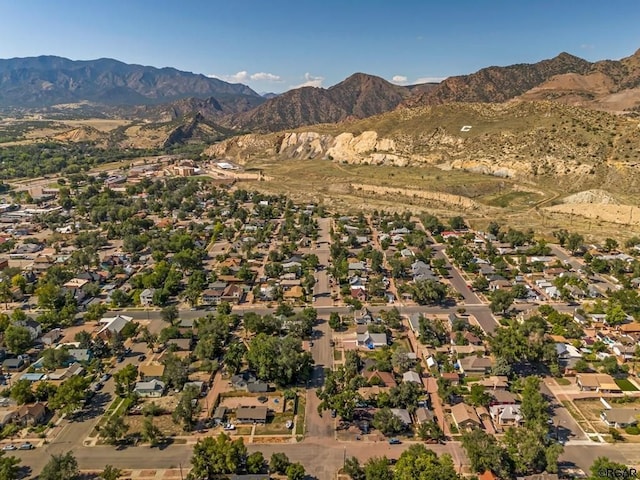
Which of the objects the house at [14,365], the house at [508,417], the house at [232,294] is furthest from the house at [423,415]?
the house at [14,365]

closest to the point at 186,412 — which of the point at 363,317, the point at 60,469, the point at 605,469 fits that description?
the point at 60,469

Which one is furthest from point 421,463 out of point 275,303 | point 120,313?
point 120,313

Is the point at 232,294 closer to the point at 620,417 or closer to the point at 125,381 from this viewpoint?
the point at 125,381

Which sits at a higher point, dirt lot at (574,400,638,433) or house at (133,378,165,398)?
dirt lot at (574,400,638,433)

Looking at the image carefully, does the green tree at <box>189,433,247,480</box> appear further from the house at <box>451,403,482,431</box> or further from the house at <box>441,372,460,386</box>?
the house at <box>441,372,460,386</box>

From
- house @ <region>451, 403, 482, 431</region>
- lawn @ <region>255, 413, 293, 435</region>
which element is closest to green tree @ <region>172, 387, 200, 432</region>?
lawn @ <region>255, 413, 293, 435</region>

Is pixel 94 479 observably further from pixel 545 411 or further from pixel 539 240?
pixel 539 240
